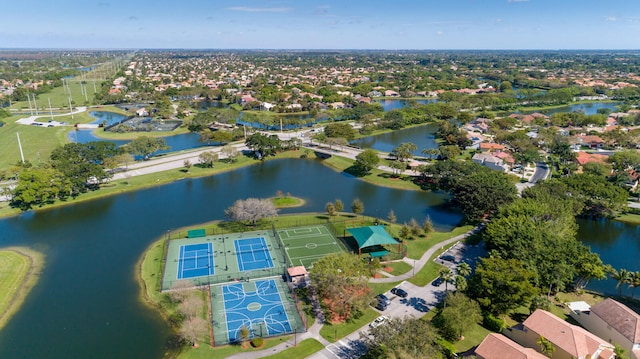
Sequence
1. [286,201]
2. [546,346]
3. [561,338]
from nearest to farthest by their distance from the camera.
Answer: [546,346] < [561,338] < [286,201]

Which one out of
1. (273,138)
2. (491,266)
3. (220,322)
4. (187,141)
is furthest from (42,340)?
(187,141)

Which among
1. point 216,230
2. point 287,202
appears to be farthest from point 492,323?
point 287,202

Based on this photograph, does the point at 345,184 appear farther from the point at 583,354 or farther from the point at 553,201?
the point at 583,354

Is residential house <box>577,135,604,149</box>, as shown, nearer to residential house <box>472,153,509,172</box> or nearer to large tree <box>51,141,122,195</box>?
residential house <box>472,153,509,172</box>

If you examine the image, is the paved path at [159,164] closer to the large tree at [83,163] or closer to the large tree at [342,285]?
the large tree at [83,163]

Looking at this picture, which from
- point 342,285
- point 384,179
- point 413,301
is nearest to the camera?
point 342,285

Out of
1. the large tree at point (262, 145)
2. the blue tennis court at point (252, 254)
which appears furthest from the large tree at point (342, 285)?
the large tree at point (262, 145)

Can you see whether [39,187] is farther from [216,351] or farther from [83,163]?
[216,351]
